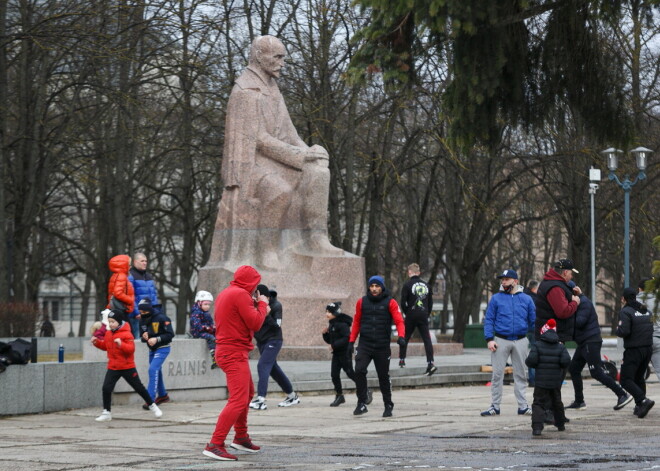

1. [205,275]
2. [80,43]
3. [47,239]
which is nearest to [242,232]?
[205,275]

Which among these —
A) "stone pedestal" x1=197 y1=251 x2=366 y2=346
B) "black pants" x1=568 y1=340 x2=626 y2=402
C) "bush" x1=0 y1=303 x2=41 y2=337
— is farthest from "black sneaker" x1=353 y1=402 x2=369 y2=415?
"bush" x1=0 y1=303 x2=41 y2=337

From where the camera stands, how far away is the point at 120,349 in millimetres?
14906

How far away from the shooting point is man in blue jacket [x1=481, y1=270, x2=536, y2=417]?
15.1 meters

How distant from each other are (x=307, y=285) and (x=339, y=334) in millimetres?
6162

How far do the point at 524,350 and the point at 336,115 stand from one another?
18791mm

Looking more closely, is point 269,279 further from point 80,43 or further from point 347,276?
point 80,43

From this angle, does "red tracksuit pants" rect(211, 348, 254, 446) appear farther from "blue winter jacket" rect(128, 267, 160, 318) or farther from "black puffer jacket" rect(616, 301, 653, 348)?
"blue winter jacket" rect(128, 267, 160, 318)

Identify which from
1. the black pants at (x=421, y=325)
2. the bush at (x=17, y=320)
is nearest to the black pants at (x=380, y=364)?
the black pants at (x=421, y=325)

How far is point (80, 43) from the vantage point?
82.6ft

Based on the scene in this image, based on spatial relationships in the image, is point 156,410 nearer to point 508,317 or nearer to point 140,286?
point 140,286

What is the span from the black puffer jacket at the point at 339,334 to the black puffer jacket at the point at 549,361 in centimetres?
426

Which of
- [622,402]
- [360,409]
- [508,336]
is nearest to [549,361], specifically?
[508,336]

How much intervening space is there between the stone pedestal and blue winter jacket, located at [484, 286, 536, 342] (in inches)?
316

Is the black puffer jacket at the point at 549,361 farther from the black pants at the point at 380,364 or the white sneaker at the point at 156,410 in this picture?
the white sneaker at the point at 156,410
